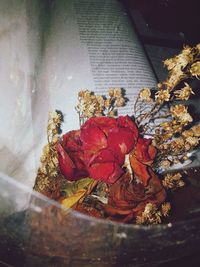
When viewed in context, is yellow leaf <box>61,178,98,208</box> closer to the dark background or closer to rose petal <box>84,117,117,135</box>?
rose petal <box>84,117,117,135</box>

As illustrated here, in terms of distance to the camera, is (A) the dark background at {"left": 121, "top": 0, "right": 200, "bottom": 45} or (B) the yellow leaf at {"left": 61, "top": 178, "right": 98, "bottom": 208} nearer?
(B) the yellow leaf at {"left": 61, "top": 178, "right": 98, "bottom": 208}

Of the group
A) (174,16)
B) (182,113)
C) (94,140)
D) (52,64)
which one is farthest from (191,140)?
(174,16)

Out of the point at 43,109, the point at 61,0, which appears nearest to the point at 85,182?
the point at 43,109

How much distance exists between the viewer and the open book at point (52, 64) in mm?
468

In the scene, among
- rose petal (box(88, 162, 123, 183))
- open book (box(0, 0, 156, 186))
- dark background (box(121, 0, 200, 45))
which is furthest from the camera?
dark background (box(121, 0, 200, 45))

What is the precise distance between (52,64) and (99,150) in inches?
9.2

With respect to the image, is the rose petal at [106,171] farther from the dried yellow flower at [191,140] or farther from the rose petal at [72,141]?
the dried yellow flower at [191,140]

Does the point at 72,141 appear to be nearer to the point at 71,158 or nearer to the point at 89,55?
the point at 71,158

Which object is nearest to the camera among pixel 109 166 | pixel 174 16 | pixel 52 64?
pixel 109 166

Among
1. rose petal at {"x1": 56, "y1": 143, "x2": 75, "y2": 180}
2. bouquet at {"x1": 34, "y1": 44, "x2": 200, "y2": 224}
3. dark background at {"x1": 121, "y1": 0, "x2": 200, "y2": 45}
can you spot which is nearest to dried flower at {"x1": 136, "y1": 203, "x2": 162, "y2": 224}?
bouquet at {"x1": 34, "y1": 44, "x2": 200, "y2": 224}

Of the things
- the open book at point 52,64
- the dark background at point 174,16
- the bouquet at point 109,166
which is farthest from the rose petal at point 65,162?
the dark background at point 174,16

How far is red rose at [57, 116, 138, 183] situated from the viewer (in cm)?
36

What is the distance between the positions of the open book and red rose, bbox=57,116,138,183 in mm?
105

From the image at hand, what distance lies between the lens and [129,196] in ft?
1.25
